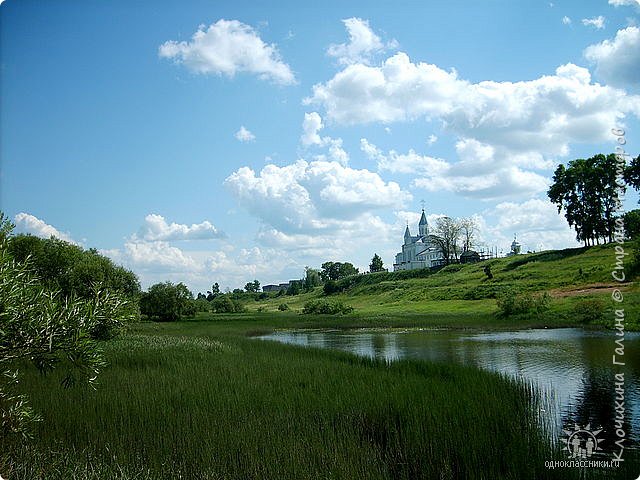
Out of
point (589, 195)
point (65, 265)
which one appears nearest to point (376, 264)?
point (589, 195)

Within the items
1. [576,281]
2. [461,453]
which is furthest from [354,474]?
[576,281]

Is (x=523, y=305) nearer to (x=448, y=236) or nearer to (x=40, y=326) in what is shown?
(x=40, y=326)

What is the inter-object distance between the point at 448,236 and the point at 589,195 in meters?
41.8

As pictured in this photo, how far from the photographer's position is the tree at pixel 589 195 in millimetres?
84125

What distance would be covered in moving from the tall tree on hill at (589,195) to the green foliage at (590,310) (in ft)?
149

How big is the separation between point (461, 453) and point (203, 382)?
1013 cm

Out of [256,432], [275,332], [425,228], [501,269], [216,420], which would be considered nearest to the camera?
[256,432]

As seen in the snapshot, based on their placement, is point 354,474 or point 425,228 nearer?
point 354,474

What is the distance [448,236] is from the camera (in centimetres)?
12562

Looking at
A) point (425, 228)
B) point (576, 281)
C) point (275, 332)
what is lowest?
point (275, 332)

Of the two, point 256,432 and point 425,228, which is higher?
point 425,228

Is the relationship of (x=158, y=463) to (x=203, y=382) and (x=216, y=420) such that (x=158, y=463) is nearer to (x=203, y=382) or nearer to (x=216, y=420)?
(x=216, y=420)

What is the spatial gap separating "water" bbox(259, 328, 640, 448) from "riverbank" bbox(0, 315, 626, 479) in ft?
4.66

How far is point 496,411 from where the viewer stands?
13023 mm
